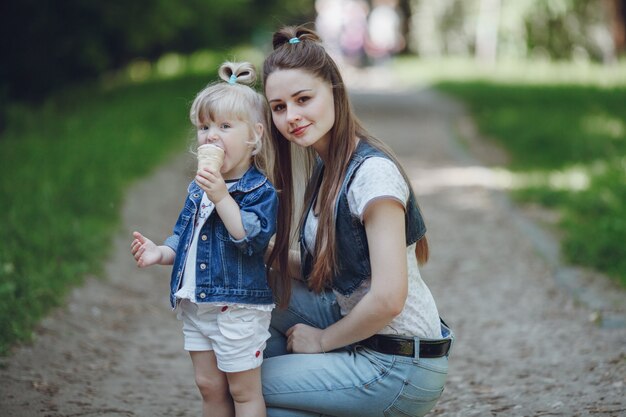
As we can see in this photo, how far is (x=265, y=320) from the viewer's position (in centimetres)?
277

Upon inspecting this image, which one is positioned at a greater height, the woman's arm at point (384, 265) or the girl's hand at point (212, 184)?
the girl's hand at point (212, 184)

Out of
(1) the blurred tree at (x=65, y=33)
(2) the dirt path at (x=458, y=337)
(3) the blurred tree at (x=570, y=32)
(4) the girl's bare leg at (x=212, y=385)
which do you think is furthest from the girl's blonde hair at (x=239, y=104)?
(3) the blurred tree at (x=570, y=32)

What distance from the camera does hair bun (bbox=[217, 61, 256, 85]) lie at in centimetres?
282

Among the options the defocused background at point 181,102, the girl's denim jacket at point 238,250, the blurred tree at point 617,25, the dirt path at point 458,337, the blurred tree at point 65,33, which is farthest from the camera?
the blurred tree at point 617,25

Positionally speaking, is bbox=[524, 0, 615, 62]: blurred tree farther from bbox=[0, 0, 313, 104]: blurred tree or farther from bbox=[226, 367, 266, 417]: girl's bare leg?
bbox=[226, 367, 266, 417]: girl's bare leg

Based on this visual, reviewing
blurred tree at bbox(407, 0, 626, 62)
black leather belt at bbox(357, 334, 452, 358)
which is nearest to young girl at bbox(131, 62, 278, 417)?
black leather belt at bbox(357, 334, 452, 358)

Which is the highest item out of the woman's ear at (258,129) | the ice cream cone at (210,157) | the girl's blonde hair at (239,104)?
the girl's blonde hair at (239,104)

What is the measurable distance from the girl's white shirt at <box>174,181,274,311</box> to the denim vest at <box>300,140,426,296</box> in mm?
276

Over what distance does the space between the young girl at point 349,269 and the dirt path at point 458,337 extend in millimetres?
904

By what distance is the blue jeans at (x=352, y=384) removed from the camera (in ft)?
8.75

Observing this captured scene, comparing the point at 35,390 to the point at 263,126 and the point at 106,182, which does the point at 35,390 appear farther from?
the point at 106,182

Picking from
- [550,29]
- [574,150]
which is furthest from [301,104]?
[550,29]

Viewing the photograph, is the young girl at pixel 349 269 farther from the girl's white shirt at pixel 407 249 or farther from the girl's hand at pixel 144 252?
the girl's hand at pixel 144 252

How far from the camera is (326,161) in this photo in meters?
2.82
